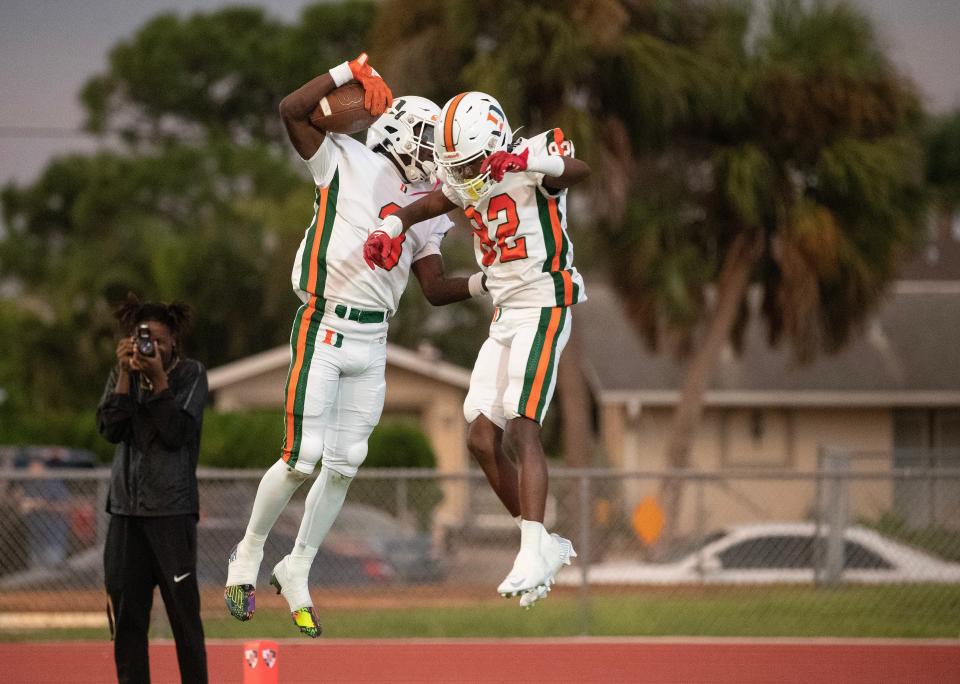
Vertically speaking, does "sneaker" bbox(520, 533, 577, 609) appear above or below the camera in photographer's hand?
below

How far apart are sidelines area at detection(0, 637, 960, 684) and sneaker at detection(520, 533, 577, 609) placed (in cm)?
370

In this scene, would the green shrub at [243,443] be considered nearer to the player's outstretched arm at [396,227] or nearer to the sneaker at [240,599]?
the sneaker at [240,599]

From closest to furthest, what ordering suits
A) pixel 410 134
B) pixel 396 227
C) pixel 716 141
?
pixel 396 227
pixel 410 134
pixel 716 141

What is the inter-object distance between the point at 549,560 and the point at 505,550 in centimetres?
747

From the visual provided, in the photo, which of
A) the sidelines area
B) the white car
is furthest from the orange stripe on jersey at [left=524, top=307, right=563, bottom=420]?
the white car

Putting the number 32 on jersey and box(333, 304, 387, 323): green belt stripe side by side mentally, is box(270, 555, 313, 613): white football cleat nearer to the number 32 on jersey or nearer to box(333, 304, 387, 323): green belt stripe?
box(333, 304, 387, 323): green belt stripe

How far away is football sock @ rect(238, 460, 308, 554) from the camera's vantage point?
709cm

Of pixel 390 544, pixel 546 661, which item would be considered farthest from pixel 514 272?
pixel 390 544

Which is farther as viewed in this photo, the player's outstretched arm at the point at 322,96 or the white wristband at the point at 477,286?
the white wristband at the point at 477,286

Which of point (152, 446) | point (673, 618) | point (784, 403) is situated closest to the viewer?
point (152, 446)

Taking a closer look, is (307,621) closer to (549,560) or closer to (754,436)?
(549,560)

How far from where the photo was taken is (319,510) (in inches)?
287

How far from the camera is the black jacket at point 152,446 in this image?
7332mm

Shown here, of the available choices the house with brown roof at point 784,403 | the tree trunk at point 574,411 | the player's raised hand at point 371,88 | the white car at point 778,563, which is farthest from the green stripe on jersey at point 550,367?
the house with brown roof at point 784,403
